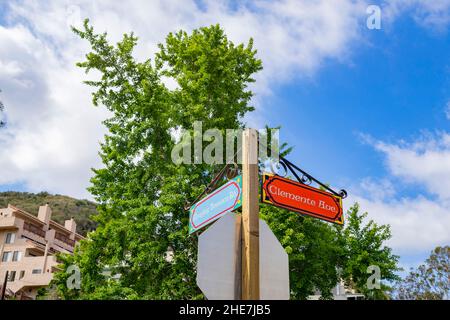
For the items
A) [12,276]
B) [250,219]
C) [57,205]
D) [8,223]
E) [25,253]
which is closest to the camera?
A: [250,219]

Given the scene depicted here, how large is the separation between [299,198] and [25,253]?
191 ft

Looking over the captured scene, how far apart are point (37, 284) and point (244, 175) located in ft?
182

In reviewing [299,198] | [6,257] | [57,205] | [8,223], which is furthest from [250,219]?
[57,205]

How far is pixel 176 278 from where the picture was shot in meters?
17.0

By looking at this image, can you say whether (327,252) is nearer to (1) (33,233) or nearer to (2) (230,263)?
(2) (230,263)

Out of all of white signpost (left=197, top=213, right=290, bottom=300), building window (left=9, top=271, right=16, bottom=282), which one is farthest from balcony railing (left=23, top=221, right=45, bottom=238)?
white signpost (left=197, top=213, right=290, bottom=300)

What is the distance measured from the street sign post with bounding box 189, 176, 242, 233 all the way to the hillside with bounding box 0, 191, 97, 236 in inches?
4235

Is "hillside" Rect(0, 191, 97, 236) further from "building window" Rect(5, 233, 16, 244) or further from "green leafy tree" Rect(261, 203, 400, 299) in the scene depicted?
"green leafy tree" Rect(261, 203, 400, 299)

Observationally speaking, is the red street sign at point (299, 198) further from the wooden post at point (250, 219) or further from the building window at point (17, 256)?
the building window at point (17, 256)

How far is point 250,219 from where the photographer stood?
5000 millimetres

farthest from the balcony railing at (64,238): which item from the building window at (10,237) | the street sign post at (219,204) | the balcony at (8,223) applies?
the street sign post at (219,204)
